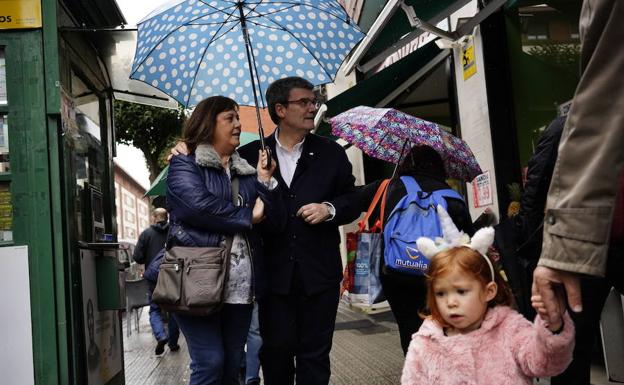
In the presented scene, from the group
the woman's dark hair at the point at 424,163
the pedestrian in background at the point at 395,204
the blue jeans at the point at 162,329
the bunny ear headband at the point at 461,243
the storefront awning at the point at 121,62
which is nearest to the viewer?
the bunny ear headband at the point at 461,243

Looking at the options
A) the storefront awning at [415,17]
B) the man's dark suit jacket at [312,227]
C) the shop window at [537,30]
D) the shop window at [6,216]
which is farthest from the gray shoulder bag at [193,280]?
the shop window at [537,30]

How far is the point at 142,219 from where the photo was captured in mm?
129750

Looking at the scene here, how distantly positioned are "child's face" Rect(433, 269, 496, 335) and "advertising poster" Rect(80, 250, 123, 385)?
272 centimetres

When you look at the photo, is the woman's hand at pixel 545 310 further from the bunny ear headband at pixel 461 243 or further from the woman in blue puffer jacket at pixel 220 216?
the woman in blue puffer jacket at pixel 220 216

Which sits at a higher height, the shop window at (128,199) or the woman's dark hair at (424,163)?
the shop window at (128,199)

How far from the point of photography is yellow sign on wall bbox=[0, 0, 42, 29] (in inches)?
164

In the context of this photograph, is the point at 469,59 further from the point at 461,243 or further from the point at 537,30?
the point at 461,243

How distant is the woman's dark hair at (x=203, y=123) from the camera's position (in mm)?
3686

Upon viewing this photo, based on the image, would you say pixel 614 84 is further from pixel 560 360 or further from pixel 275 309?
pixel 275 309

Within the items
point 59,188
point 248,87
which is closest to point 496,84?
point 248,87

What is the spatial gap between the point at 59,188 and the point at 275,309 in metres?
1.59

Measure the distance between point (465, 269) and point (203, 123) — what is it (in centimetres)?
173

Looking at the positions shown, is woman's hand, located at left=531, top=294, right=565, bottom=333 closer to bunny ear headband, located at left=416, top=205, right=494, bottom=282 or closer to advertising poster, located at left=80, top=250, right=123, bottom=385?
bunny ear headband, located at left=416, top=205, right=494, bottom=282

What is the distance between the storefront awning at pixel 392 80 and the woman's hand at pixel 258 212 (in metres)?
4.94
